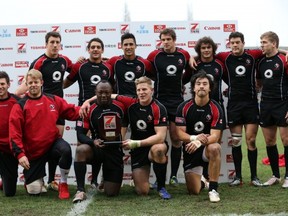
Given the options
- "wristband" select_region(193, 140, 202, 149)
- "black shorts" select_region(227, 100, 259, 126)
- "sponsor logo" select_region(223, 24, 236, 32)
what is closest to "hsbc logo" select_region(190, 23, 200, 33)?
"sponsor logo" select_region(223, 24, 236, 32)

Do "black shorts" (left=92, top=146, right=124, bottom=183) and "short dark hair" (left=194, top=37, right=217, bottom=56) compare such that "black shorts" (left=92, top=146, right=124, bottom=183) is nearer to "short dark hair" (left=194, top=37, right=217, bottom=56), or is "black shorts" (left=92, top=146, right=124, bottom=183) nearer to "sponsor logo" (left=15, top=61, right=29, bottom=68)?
"short dark hair" (left=194, top=37, right=217, bottom=56)

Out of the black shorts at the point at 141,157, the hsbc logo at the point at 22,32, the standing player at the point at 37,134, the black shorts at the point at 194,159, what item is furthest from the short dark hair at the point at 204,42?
the hsbc logo at the point at 22,32

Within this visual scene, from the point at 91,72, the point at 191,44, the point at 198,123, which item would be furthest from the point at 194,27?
the point at 198,123

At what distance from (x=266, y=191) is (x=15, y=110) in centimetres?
333

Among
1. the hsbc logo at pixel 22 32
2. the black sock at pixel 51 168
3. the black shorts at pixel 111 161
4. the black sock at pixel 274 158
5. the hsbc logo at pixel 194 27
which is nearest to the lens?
the black shorts at pixel 111 161

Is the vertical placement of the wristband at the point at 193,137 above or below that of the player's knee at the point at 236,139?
above

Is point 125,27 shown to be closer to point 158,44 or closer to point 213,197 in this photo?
point 158,44

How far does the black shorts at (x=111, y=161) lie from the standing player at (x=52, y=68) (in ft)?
3.25

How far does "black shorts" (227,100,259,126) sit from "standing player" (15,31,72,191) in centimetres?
244

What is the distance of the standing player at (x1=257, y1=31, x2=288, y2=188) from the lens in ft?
19.4

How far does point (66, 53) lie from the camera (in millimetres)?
7012

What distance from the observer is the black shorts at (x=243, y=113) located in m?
6.16

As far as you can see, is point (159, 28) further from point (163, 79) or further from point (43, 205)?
point (43, 205)

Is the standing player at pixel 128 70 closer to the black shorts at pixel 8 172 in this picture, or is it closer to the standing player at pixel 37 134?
the standing player at pixel 37 134
